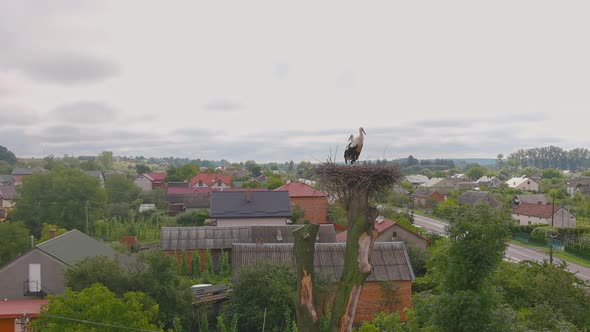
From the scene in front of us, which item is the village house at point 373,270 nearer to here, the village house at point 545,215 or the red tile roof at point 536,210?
the village house at point 545,215

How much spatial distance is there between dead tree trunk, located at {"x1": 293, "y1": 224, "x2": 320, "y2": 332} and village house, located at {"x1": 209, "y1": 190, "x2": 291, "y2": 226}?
27.2 metres

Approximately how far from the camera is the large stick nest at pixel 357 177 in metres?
8.13

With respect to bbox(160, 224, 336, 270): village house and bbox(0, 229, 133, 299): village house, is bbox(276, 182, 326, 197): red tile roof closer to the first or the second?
bbox(160, 224, 336, 270): village house

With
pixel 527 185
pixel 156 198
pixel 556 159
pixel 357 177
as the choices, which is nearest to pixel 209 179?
pixel 156 198

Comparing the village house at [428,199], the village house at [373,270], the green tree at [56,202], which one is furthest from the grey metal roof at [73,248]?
the village house at [428,199]

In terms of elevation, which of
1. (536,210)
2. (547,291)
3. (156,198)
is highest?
(547,291)

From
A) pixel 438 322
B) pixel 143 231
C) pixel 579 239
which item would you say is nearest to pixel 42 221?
pixel 143 231

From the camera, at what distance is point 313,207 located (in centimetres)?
4550

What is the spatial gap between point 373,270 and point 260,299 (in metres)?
5.67

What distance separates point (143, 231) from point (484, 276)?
34.9 m

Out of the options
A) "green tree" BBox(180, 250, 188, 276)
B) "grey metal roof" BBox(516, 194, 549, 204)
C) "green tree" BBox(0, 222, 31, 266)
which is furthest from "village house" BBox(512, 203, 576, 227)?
"green tree" BBox(0, 222, 31, 266)

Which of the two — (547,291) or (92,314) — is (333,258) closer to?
(547,291)

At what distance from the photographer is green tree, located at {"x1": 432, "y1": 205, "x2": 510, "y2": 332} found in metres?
9.59

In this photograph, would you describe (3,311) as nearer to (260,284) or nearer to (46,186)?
(260,284)
